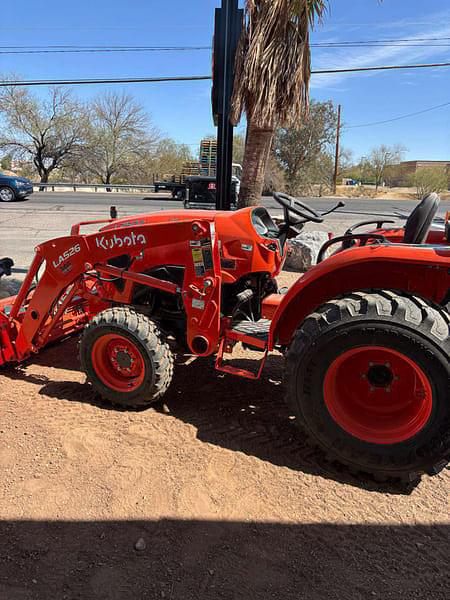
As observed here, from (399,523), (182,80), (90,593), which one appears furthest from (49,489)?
(182,80)

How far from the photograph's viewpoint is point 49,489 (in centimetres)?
236

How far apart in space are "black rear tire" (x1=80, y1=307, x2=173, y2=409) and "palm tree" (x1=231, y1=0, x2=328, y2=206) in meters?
3.64

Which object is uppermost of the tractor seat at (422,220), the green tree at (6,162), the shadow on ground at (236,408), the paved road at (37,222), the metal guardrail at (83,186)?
the green tree at (6,162)

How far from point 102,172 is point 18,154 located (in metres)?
6.85

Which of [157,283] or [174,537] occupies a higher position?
[157,283]

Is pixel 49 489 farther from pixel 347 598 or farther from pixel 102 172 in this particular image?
pixel 102 172

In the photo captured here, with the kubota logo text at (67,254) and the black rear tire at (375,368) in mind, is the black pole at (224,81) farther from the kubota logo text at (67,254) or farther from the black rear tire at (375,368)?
the black rear tire at (375,368)

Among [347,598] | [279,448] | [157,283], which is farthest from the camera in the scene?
[157,283]

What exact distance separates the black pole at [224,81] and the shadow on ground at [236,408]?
303cm

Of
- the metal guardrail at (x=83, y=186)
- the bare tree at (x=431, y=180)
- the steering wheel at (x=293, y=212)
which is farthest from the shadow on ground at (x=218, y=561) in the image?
the bare tree at (x=431, y=180)

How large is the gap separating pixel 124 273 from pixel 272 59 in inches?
147

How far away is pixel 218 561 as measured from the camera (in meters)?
1.92

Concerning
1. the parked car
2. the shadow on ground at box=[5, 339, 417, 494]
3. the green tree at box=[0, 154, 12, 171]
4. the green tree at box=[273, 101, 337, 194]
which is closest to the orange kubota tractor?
the shadow on ground at box=[5, 339, 417, 494]

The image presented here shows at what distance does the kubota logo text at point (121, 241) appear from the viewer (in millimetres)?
3098
